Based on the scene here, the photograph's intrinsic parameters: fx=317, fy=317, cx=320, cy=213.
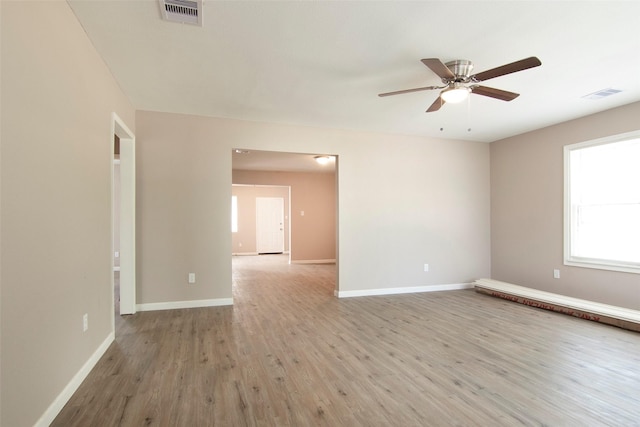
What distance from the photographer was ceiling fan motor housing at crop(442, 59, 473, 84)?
2687 mm

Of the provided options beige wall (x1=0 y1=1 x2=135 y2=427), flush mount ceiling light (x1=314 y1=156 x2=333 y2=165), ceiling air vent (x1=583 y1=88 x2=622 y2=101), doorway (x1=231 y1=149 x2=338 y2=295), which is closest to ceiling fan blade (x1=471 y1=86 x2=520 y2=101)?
ceiling air vent (x1=583 y1=88 x2=622 y2=101)

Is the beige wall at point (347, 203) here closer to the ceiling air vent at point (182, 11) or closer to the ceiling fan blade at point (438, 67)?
the ceiling air vent at point (182, 11)

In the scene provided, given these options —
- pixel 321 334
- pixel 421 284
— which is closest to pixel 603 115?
pixel 421 284

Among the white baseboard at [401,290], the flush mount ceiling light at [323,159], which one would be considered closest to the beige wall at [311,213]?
the flush mount ceiling light at [323,159]

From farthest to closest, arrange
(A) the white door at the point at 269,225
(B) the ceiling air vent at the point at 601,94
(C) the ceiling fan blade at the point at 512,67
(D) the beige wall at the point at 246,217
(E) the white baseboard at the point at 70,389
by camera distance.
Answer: (A) the white door at the point at 269,225, (D) the beige wall at the point at 246,217, (B) the ceiling air vent at the point at 601,94, (C) the ceiling fan blade at the point at 512,67, (E) the white baseboard at the point at 70,389

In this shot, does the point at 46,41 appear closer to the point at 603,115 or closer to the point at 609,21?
the point at 609,21

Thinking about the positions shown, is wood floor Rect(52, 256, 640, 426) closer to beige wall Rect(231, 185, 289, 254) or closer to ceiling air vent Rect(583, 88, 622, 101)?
ceiling air vent Rect(583, 88, 622, 101)

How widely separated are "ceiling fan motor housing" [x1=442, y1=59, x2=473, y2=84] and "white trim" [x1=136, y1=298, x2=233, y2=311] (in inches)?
148

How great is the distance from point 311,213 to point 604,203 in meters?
6.17

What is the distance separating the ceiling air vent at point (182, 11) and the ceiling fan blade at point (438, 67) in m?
1.59

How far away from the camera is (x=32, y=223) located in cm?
166

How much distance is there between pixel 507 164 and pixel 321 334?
4.33 m

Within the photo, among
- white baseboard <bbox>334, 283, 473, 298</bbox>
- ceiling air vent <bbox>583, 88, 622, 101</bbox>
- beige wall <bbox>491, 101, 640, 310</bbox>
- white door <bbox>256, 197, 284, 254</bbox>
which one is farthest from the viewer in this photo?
white door <bbox>256, 197, 284, 254</bbox>

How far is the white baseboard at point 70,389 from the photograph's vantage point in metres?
1.78
